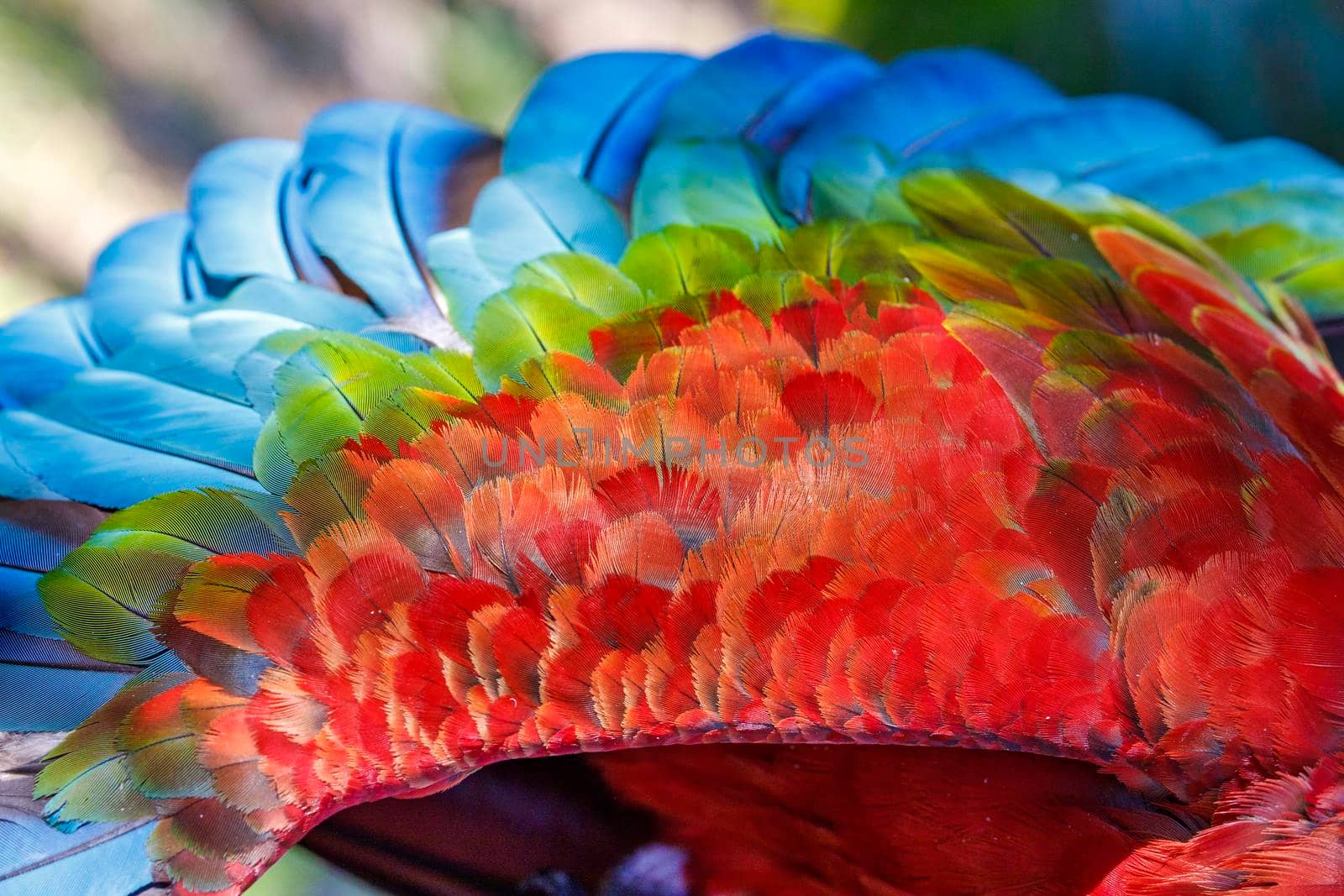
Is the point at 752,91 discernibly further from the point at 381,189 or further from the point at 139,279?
the point at 139,279

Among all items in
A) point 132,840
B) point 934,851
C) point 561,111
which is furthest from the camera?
point 561,111

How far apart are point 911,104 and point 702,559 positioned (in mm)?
752

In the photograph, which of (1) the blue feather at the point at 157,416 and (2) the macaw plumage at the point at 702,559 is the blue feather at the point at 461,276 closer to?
(2) the macaw plumage at the point at 702,559

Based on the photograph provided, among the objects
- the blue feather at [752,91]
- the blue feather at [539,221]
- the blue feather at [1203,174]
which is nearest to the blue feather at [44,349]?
the blue feather at [539,221]

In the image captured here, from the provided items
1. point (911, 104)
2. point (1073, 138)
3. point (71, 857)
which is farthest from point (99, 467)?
point (1073, 138)

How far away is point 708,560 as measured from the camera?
2.25ft

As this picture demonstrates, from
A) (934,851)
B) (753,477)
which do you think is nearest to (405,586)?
(753,477)

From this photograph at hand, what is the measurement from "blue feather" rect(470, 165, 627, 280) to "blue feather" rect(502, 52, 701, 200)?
33 mm

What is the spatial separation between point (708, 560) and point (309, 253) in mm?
559

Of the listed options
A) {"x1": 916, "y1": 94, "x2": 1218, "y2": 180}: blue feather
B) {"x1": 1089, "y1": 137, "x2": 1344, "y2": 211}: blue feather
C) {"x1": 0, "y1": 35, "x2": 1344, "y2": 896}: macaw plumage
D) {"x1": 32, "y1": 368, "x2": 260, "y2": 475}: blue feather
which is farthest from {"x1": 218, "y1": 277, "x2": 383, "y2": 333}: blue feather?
{"x1": 1089, "y1": 137, "x2": 1344, "y2": 211}: blue feather

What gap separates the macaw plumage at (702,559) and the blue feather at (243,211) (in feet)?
0.05

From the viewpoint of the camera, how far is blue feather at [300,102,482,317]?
97cm

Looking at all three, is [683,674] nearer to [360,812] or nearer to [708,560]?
[708,560]

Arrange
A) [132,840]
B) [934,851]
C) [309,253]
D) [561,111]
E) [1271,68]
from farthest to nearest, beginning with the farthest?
[1271,68]
[561,111]
[309,253]
[934,851]
[132,840]
